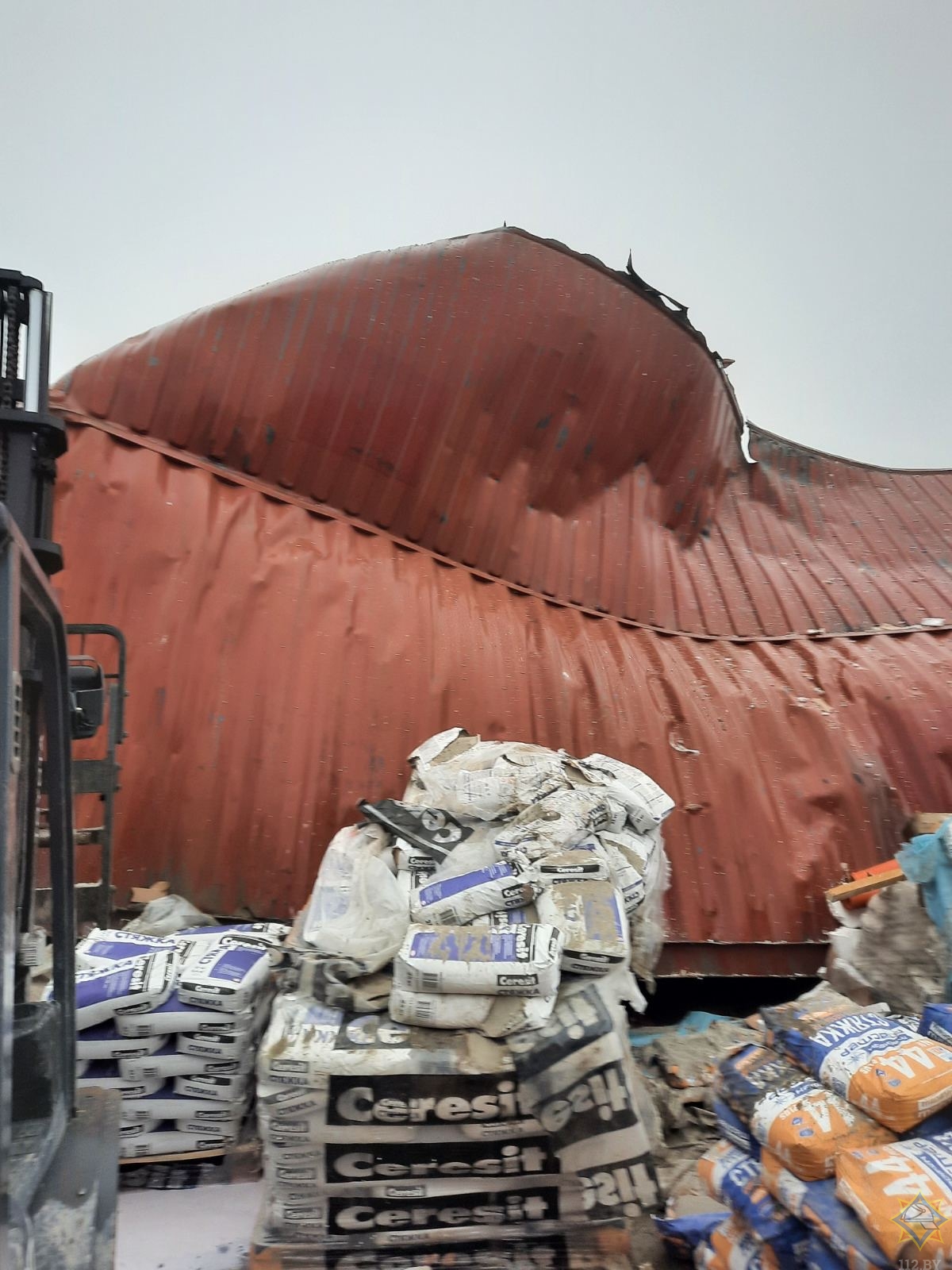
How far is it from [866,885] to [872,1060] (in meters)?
1.52

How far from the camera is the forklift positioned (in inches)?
32.3

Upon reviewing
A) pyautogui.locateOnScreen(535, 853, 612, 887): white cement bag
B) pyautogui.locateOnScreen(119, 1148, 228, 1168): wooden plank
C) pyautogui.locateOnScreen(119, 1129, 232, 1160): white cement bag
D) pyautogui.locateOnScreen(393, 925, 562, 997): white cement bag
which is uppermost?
pyautogui.locateOnScreen(535, 853, 612, 887): white cement bag

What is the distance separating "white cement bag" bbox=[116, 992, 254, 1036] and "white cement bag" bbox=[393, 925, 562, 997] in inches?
20.1

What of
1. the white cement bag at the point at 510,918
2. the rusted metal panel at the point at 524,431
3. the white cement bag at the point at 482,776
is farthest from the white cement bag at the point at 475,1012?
the rusted metal panel at the point at 524,431

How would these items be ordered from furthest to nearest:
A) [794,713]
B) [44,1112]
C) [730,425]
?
[730,425], [794,713], [44,1112]

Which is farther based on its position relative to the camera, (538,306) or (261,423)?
(538,306)

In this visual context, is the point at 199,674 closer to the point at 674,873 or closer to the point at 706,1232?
the point at 674,873

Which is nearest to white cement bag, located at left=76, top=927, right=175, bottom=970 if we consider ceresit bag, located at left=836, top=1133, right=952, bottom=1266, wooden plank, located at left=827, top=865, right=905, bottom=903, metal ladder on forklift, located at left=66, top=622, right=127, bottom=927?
metal ladder on forklift, located at left=66, top=622, right=127, bottom=927

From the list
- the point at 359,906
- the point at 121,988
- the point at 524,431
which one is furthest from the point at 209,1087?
the point at 524,431

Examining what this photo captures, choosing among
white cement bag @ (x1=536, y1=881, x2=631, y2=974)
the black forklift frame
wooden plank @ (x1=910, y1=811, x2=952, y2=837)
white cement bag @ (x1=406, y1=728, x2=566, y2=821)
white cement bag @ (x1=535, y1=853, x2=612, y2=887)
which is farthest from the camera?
wooden plank @ (x1=910, y1=811, x2=952, y2=837)

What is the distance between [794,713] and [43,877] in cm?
304

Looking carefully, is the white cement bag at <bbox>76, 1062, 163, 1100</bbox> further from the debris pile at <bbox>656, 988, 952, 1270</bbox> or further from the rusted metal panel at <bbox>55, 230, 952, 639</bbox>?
the rusted metal panel at <bbox>55, 230, 952, 639</bbox>

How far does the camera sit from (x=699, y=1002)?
3.35 metres

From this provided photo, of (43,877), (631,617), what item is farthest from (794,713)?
(43,877)
